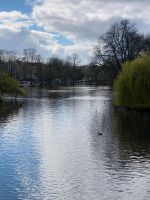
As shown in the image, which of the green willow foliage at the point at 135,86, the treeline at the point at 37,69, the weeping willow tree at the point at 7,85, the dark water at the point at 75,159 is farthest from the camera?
the treeline at the point at 37,69

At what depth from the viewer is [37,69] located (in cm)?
16712

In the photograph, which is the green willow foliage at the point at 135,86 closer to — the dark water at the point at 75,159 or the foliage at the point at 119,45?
the dark water at the point at 75,159

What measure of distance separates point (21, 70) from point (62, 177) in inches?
5997

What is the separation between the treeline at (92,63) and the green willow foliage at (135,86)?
85.8ft

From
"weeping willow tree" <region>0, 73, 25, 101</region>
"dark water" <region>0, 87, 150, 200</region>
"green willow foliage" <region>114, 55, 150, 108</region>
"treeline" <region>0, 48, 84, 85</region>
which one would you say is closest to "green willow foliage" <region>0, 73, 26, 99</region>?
"weeping willow tree" <region>0, 73, 25, 101</region>

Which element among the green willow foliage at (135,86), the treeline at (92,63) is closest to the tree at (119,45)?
the treeline at (92,63)

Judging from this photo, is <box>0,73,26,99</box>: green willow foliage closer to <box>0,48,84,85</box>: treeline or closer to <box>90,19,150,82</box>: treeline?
<box>90,19,150,82</box>: treeline

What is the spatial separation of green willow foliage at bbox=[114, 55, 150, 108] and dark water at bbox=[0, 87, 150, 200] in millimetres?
5504

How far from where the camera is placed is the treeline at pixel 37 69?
16775cm

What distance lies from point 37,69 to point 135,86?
122 m

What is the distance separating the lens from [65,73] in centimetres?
17738

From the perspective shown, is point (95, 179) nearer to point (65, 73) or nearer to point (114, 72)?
point (114, 72)

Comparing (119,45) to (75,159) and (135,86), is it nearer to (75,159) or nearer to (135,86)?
(135,86)

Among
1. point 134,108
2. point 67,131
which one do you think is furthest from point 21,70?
point 67,131
